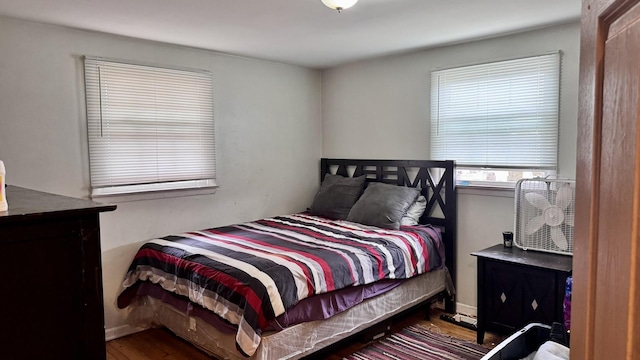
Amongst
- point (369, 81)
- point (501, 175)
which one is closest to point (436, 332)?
point (501, 175)

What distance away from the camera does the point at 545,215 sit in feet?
9.80

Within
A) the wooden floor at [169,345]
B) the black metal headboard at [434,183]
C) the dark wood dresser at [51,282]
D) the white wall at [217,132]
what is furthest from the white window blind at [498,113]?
the dark wood dresser at [51,282]

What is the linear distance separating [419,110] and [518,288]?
68.7 inches

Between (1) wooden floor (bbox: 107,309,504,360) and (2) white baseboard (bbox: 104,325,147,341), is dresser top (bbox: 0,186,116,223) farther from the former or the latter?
(2) white baseboard (bbox: 104,325,147,341)

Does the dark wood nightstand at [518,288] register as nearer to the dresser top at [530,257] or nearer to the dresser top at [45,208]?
the dresser top at [530,257]

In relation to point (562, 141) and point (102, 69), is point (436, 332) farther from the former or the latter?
point (102, 69)

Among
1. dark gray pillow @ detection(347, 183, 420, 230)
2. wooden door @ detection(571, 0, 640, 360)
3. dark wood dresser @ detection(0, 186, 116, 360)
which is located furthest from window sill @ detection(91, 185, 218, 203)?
wooden door @ detection(571, 0, 640, 360)

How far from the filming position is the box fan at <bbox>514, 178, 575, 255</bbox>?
9.56 ft

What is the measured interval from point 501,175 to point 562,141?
1.71 ft

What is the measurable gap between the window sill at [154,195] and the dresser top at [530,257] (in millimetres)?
2291

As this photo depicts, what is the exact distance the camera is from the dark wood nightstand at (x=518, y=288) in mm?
2754

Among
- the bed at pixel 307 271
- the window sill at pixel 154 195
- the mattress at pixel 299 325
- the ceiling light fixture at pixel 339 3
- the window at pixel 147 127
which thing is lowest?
the mattress at pixel 299 325

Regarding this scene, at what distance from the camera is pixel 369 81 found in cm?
430

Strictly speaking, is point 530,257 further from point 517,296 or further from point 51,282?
point 51,282
